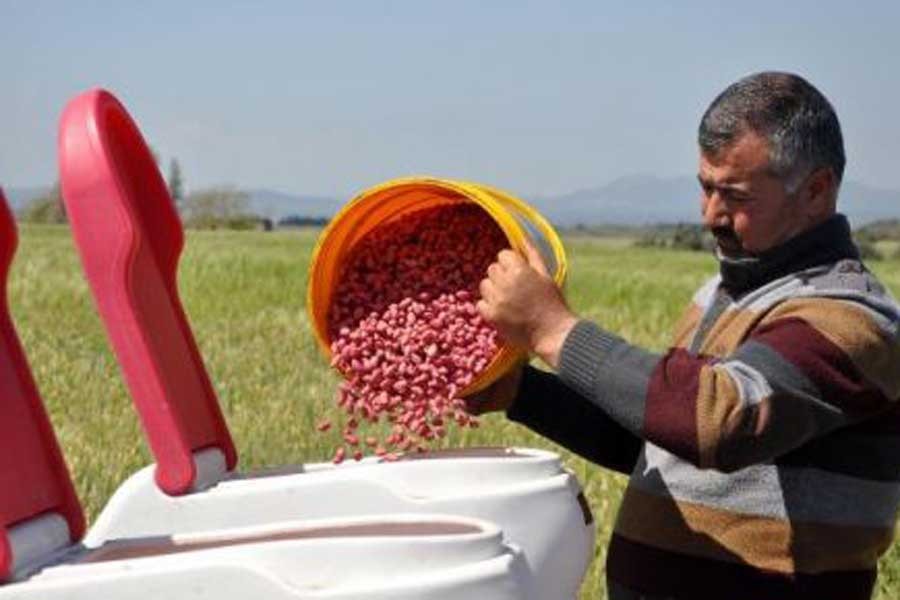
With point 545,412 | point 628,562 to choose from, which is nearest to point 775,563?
point 628,562

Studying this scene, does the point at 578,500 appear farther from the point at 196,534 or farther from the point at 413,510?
the point at 196,534

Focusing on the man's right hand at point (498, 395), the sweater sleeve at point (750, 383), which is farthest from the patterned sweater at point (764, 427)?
the man's right hand at point (498, 395)

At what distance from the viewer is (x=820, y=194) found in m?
2.98

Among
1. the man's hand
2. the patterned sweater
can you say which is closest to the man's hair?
the patterned sweater

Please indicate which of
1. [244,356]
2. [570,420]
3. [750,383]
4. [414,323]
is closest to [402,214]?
[414,323]

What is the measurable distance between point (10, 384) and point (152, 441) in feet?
1.14

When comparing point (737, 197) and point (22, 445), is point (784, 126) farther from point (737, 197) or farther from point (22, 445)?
point (22, 445)

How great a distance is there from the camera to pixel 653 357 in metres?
2.77

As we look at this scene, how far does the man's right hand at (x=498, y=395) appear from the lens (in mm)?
3213

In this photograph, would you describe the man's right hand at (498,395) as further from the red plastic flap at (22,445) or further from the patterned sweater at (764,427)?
the red plastic flap at (22,445)

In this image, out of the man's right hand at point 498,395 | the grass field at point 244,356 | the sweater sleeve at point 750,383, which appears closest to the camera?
the sweater sleeve at point 750,383

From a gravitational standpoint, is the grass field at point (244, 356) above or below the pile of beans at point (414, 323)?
below

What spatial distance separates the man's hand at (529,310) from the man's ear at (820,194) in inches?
16.7

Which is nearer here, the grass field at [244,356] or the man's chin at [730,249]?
the man's chin at [730,249]
